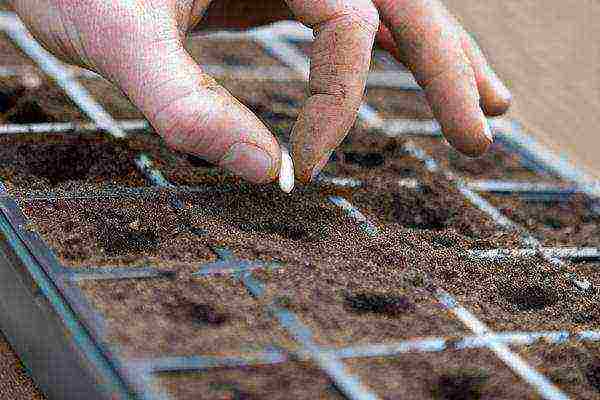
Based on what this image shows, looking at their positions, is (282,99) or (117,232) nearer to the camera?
(117,232)

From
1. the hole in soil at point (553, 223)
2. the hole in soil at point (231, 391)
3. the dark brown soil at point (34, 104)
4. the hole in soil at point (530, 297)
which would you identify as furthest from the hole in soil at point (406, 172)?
the hole in soil at point (231, 391)

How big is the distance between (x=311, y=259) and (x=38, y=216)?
0.80 feet

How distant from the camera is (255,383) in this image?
26.1 inches

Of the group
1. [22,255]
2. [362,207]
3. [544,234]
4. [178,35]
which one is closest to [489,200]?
[544,234]

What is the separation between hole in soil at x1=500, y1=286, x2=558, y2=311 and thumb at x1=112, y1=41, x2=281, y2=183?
0.25 meters

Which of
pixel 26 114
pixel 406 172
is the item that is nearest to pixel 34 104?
pixel 26 114

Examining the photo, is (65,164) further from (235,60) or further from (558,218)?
(558,218)

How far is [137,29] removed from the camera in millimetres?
803

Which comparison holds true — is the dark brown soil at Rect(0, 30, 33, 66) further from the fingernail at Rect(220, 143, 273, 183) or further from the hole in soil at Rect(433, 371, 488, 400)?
the hole in soil at Rect(433, 371, 488, 400)

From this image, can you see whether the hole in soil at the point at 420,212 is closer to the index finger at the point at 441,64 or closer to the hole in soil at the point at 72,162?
the index finger at the point at 441,64

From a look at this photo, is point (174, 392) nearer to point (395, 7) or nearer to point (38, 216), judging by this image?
point (38, 216)

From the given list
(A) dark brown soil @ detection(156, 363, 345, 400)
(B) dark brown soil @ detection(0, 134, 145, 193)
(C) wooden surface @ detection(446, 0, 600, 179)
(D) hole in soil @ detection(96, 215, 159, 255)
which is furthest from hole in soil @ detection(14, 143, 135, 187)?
(C) wooden surface @ detection(446, 0, 600, 179)

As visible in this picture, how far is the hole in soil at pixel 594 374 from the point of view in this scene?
2.47 feet

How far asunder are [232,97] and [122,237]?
153 millimetres
